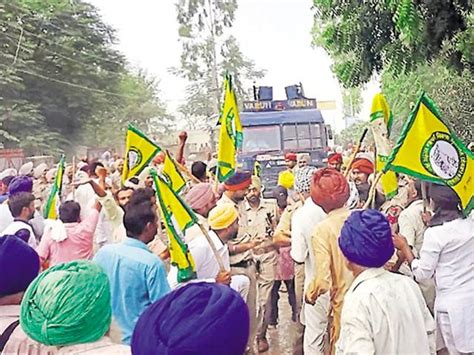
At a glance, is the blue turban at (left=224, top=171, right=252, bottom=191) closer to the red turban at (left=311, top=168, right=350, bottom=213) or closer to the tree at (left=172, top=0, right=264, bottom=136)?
the red turban at (left=311, top=168, right=350, bottom=213)

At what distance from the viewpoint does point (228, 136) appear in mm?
6109

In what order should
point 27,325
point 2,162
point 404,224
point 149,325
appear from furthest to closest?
point 2,162
point 404,224
point 27,325
point 149,325

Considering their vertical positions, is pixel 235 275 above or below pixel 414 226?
below

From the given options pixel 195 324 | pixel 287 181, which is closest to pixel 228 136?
pixel 287 181

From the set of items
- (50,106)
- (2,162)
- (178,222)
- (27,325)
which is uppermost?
(50,106)

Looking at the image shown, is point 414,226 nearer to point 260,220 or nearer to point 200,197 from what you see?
point 200,197

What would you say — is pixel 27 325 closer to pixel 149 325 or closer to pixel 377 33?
pixel 149 325

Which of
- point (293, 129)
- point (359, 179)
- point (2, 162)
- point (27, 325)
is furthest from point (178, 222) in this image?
point (2, 162)

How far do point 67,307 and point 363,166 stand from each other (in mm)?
A: 4611

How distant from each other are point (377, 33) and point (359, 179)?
1.76 meters

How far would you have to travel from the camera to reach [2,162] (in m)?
23.1

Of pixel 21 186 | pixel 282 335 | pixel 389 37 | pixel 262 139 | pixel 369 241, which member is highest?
pixel 389 37

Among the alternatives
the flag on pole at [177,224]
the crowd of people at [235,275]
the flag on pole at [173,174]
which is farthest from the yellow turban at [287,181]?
the flag on pole at [177,224]

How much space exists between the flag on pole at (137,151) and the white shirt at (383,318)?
3.39m
